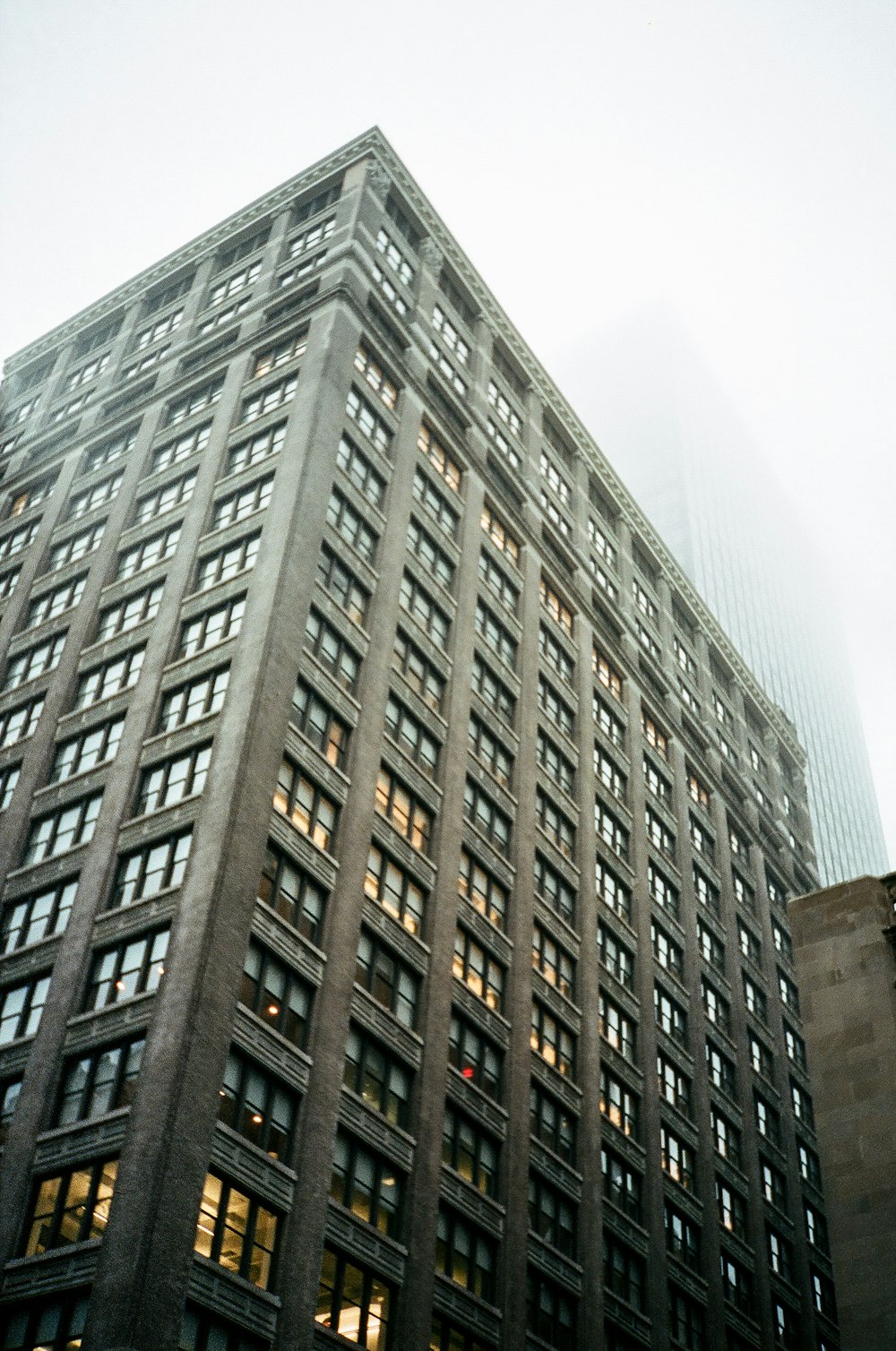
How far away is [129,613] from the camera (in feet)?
175

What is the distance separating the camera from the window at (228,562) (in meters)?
50.3

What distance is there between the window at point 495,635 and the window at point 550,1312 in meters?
24.3

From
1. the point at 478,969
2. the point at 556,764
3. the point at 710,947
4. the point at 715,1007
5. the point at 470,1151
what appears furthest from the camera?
the point at 710,947

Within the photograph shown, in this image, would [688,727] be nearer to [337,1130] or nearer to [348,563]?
[348,563]

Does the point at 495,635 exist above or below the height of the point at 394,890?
above

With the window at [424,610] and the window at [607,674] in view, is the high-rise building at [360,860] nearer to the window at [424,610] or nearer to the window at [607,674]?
the window at [424,610]

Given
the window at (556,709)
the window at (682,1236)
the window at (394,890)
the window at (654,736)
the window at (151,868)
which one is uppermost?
the window at (654,736)

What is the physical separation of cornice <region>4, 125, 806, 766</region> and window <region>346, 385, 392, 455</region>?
1581cm

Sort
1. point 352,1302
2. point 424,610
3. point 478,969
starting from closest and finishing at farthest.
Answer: point 352,1302 < point 478,969 < point 424,610

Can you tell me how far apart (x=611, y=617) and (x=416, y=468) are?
58.1 ft

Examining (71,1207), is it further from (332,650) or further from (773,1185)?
(773,1185)

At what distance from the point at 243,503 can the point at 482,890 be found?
652 inches

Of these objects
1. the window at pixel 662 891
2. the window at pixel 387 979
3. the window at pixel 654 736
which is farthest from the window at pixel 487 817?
the window at pixel 654 736

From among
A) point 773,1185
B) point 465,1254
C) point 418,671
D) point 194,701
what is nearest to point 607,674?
point 418,671
